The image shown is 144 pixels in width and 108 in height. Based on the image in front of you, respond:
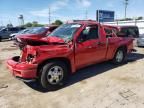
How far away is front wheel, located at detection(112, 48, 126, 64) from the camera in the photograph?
7.97 metres

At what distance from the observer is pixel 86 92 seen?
5258mm

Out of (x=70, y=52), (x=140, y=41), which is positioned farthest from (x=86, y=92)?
(x=140, y=41)

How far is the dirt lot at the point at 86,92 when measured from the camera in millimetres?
4609

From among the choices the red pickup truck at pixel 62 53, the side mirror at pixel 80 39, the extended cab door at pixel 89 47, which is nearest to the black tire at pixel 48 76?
the red pickup truck at pixel 62 53

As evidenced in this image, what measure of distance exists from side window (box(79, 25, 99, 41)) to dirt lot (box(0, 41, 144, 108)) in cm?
127

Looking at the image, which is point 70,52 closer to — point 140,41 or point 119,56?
point 119,56

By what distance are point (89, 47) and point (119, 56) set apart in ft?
7.48

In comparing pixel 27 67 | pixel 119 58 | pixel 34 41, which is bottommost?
pixel 119 58

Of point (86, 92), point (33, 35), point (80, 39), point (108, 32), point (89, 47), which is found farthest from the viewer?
point (33, 35)

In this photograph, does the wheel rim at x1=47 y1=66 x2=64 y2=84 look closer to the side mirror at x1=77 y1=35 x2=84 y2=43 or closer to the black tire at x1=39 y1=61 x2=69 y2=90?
the black tire at x1=39 y1=61 x2=69 y2=90

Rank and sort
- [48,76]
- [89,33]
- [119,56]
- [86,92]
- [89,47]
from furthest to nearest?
[119,56]
[89,33]
[89,47]
[48,76]
[86,92]

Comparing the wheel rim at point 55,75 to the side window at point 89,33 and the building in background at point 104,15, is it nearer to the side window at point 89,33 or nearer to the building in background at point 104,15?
the side window at point 89,33

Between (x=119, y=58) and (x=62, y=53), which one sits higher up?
(x=62, y=53)

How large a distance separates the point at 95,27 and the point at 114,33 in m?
1.36
